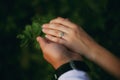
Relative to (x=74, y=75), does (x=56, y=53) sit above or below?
above

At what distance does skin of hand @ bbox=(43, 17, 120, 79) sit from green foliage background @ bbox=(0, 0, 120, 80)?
650 mm

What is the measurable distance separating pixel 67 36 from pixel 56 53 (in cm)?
12

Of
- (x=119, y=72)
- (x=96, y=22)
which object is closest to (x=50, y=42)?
(x=119, y=72)

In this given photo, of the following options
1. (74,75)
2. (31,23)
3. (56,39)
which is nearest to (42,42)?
(56,39)

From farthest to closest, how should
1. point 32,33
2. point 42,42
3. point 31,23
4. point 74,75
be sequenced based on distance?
point 31,23 → point 32,33 → point 42,42 → point 74,75

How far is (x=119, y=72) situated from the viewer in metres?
1.62

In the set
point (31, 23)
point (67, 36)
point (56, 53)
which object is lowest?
point (56, 53)

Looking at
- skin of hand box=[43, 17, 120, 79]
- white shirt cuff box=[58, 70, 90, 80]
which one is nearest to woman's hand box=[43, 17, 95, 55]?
skin of hand box=[43, 17, 120, 79]

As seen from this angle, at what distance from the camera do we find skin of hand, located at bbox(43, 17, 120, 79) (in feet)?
5.13

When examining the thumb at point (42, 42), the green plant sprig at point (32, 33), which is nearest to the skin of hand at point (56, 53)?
the thumb at point (42, 42)

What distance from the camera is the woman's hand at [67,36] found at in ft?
5.12

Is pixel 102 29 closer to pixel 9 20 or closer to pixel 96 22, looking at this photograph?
pixel 96 22

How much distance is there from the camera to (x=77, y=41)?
5.18 ft

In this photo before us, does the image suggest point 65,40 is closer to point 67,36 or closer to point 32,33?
point 67,36
